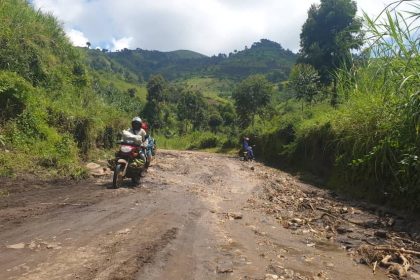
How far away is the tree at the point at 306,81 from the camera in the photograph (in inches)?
1330

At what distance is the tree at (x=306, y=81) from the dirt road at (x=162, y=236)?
24409 mm

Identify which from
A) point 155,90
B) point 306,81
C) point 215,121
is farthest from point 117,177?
point 215,121

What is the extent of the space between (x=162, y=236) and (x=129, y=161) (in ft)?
16.6

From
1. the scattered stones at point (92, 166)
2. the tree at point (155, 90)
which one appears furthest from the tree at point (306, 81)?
the tree at point (155, 90)

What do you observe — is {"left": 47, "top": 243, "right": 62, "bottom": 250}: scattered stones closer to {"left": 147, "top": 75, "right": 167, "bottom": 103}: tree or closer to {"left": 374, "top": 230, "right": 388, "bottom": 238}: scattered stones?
{"left": 374, "top": 230, "right": 388, "bottom": 238}: scattered stones

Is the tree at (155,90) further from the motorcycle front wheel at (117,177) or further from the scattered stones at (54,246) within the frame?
the scattered stones at (54,246)

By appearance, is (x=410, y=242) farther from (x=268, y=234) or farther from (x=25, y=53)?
(x=25, y=53)

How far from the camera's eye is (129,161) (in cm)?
1055

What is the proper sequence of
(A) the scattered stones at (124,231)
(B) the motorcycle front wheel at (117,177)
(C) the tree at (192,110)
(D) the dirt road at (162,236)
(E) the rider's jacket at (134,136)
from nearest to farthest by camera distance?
(D) the dirt road at (162,236) → (A) the scattered stones at (124,231) → (B) the motorcycle front wheel at (117,177) → (E) the rider's jacket at (134,136) → (C) the tree at (192,110)

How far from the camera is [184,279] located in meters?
4.23

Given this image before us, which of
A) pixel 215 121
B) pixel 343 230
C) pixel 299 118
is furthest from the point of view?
pixel 215 121

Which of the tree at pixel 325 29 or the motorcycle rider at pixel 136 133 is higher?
the tree at pixel 325 29

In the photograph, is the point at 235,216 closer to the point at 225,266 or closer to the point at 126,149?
the point at 225,266

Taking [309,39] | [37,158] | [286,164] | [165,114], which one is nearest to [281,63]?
[165,114]
